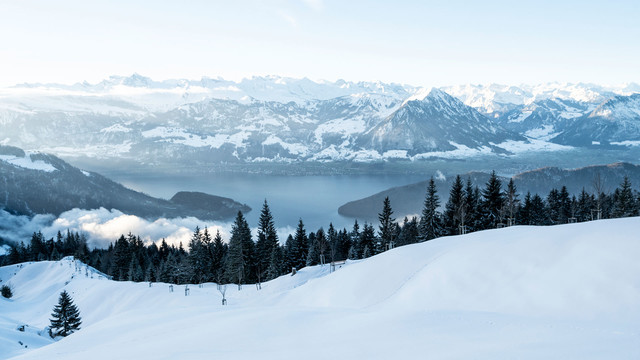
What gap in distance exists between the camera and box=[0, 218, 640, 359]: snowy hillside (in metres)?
11.9

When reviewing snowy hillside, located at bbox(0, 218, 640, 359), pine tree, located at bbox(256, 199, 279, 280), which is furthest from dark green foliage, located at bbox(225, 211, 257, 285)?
snowy hillside, located at bbox(0, 218, 640, 359)

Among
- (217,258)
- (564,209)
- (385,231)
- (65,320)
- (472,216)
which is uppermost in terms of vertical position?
(472,216)

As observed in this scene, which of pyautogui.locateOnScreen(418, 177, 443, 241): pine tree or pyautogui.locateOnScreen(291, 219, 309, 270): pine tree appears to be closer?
pyautogui.locateOnScreen(418, 177, 443, 241): pine tree

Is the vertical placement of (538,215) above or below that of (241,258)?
above

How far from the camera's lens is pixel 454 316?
50.1 feet

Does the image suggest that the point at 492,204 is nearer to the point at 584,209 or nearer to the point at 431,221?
the point at 431,221

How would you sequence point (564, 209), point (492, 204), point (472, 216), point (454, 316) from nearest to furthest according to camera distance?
point (454, 316)
point (472, 216)
point (492, 204)
point (564, 209)

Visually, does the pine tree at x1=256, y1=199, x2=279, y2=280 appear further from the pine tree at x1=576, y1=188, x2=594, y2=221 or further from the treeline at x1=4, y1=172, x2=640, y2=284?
the pine tree at x1=576, y1=188, x2=594, y2=221

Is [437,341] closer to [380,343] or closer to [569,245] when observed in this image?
[380,343]

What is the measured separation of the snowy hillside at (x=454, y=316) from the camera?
11914 mm

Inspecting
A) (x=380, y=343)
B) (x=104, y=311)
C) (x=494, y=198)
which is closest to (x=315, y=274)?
(x=494, y=198)

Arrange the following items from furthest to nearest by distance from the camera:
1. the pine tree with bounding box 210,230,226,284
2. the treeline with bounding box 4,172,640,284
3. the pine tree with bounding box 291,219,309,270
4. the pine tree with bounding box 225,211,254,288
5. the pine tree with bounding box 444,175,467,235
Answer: the pine tree with bounding box 210,230,226,284
the pine tree with bounding box 291,219,309,270
the pine tree with bounding box 225,211,254,288
the treeline with bounding box 4,172,640,284
the pine tree with bounding box 444,175,467,235

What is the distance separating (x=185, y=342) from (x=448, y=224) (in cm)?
4967

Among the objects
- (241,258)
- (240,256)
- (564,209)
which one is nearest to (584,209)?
(564,209)
